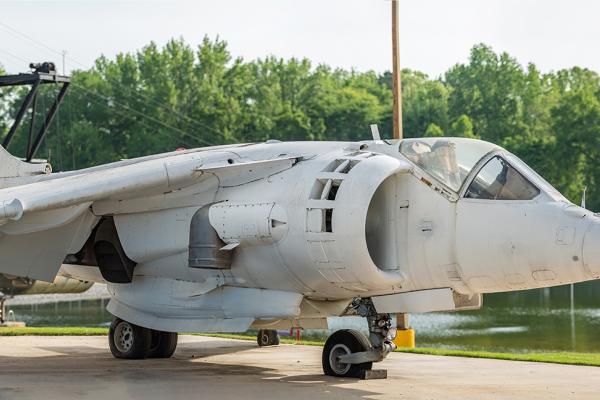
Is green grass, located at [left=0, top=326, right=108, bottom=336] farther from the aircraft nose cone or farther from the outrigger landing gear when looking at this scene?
the aircraft nose cone

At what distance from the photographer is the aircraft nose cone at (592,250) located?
10055 mm

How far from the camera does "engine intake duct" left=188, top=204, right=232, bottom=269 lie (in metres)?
11.8

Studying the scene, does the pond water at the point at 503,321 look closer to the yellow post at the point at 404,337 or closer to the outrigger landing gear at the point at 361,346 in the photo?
the yellow post at the point at 404,337

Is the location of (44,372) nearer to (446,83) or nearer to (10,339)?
(10,339)

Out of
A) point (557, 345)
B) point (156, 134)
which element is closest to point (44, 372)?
point (557, 345)

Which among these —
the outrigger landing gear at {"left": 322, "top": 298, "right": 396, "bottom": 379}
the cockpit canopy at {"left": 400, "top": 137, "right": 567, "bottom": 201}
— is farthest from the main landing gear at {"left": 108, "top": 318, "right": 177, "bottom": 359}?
the cockpit canopy at {"left": 400, "top": 137, "right": 567, "bottom": 201}

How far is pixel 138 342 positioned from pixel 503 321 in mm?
22113

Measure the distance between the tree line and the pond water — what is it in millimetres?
17757

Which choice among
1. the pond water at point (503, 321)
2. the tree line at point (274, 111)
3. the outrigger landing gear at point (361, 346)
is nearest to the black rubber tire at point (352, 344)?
the outrigger landing gear at point (361, 346)

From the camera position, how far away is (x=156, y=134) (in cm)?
6738

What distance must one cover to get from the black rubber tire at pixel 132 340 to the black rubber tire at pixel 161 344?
0.29 ft

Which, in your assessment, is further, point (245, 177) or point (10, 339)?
point (10, 339)

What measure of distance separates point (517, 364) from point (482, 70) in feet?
254

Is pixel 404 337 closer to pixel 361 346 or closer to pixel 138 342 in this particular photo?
pixel 138 342
